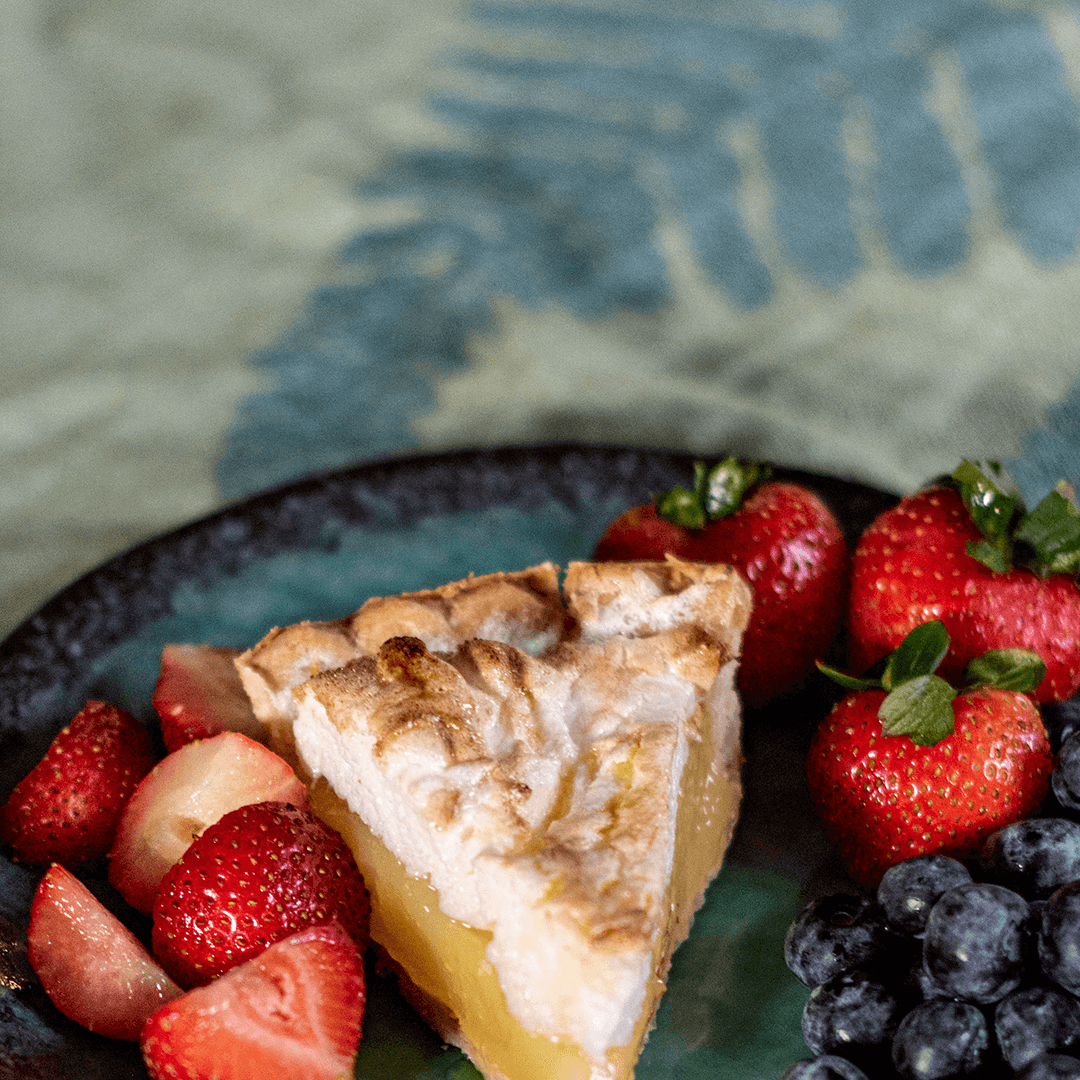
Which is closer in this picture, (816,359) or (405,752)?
(405,752)

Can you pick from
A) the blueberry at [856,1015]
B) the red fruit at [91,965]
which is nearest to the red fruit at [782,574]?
the blueberry at [856,1015]

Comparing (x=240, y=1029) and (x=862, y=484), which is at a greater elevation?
(x=240, y=1029)

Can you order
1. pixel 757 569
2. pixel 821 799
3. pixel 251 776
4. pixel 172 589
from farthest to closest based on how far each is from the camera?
pixel 172 589, pixel 757 569, pixel 821 799, pixel 251 776

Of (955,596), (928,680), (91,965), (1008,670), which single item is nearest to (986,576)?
(955,596)

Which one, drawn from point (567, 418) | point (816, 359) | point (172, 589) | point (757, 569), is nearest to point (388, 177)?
point (567, 418)

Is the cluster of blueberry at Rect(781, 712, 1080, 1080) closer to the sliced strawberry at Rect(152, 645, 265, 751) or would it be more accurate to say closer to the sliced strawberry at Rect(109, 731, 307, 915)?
the sliced strawberry at Rect(109, 731, 307, 915)

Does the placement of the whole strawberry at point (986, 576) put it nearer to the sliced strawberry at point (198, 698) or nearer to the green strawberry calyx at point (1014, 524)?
the green strawberry calyx at point (1014, 524)

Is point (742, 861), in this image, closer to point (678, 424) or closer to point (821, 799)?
point (821, 799)

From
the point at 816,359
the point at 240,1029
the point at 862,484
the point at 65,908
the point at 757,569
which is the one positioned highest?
the point at 65,908
